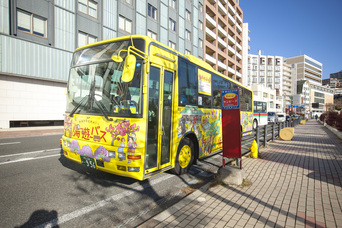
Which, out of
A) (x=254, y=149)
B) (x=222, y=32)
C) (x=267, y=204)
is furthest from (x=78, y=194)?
(x=222, y=32)

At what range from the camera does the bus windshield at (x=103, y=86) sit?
3.89m

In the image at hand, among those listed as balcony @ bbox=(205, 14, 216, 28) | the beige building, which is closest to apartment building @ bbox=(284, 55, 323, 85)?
the beige building

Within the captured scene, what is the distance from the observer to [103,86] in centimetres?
417

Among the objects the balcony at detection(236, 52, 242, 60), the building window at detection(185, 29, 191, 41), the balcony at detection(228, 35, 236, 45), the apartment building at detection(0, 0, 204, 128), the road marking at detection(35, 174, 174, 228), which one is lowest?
the road marking at detection(35, 174, 174, 228)

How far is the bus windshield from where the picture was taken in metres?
3.89

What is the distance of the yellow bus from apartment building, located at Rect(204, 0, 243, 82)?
109ft

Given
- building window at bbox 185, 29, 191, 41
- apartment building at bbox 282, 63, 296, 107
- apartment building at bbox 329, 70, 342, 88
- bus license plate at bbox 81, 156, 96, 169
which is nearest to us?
bus license plate at bbox 81, 156, 96, 169

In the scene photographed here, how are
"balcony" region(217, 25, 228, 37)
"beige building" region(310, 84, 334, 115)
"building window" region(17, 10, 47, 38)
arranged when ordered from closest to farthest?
"building window" region(17, 10, 47, 38) → "balcony" region(217, 25, 228, 37) → "beige building" region(310, 84, 334, 115)

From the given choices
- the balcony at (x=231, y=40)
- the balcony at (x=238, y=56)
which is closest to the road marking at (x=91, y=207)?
the balcony at (x=231, y=40)

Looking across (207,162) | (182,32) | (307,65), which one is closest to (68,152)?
(207,162)

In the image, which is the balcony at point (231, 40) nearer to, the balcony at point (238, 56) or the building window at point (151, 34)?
the balcony at point (238, 56)

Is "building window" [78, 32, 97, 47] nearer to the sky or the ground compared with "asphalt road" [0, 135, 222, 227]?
nearer to the sky

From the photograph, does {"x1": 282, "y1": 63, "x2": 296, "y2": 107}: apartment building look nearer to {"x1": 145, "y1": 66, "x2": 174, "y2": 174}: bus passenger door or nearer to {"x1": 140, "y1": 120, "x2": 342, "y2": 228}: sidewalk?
{"x1": 140, "y1": 120, "x2": 342, "y2": 228}: sidewalk

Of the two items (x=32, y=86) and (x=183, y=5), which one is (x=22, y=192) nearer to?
(x=32, y=86)
